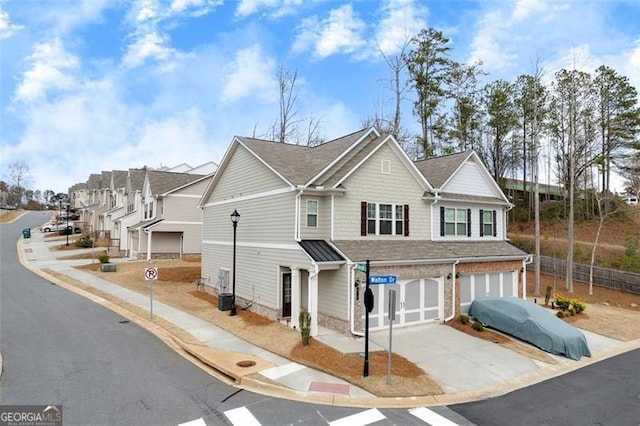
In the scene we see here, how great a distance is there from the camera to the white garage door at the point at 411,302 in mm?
15250

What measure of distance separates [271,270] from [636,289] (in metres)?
27.2

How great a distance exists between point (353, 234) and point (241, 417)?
9540mm

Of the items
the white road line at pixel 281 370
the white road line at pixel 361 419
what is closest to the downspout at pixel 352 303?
the white road line at pixel 281 370

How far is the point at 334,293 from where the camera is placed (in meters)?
15.2

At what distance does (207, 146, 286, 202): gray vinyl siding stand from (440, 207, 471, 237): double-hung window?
890 centimetres

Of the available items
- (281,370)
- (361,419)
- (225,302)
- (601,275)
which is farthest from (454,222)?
(601,275)

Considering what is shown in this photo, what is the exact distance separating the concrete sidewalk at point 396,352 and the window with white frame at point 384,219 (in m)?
4.38

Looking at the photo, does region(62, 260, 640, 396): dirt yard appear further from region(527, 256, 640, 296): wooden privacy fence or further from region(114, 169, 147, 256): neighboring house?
region(114, 169, 147, 256): neighboring house

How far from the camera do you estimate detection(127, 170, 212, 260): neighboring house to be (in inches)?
1332

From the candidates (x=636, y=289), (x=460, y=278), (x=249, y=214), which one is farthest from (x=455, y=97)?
(x=249, y=214)

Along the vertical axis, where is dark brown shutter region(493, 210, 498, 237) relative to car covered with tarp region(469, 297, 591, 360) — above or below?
above

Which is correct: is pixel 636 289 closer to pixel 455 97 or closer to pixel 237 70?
pixel 455 97

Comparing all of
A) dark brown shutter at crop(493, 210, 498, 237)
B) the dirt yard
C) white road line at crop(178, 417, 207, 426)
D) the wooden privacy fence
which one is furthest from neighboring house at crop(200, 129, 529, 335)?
the wooden privacy fence

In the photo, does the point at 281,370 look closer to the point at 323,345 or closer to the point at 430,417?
the point at 323,345
